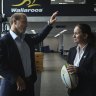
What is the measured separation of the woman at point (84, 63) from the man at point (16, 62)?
0.48 meters

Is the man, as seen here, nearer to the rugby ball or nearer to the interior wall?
the rugby ball

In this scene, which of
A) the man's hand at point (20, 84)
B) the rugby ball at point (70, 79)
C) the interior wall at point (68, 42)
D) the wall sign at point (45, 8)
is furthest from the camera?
the interior wall at point (68, 42)

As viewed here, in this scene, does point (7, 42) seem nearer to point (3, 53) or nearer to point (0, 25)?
point (3, 53)

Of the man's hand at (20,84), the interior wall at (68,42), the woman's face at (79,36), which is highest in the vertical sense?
the woman's face at (79,36)

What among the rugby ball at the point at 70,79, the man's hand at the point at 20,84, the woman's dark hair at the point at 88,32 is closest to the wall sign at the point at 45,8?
the woman's dark hair at the point at 88,32

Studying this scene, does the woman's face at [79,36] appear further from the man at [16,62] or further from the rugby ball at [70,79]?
the man at [16,62]

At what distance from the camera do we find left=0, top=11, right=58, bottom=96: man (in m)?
3.64

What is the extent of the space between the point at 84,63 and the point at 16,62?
2.47ft

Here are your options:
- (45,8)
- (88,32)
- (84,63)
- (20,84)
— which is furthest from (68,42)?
(20,84)

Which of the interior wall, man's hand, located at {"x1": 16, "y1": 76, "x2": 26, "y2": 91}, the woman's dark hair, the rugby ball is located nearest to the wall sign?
the woman's dark hair

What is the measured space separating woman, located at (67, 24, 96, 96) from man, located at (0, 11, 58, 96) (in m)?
0.48

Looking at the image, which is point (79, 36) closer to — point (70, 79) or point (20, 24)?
point (70, 79)

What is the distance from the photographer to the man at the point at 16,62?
3643 mm

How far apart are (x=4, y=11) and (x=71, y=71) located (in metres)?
3.57
